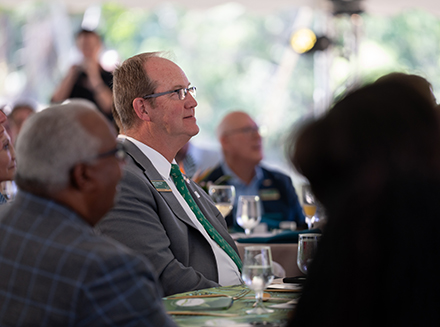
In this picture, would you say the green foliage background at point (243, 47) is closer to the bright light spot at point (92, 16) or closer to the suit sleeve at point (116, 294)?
the bright light spot at point (92, 16)

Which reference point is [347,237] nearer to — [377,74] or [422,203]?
[422,203]

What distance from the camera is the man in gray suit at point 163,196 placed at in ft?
6.68

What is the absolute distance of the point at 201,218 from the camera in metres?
2.38

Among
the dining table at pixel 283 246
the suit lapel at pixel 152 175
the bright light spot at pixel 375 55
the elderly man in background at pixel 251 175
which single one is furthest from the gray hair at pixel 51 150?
the bright light spot at pixel 375 55

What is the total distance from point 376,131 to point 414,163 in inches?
3.3

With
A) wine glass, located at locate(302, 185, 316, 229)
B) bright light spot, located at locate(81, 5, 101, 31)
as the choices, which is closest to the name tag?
wine glass, located at locate(302, 185, 316, 229)

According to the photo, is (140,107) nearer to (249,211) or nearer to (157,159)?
(157,159)

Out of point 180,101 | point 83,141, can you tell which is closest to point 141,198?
point 180,101

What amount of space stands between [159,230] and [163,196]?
0.20m

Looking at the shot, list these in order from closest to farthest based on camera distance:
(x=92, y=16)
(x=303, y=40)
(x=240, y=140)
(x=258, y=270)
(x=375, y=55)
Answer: (x=258, y=270) < (x=240, y=140) < (x=303, y=40) < (x=92, y=16) < (x=375, y=55)

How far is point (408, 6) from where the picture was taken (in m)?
6.57

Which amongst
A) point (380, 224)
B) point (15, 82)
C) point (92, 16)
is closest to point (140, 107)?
point (380, 224)

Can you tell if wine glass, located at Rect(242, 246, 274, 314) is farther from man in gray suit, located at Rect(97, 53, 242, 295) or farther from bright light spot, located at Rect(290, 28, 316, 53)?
bright light spot, located at Rect(290, 28, 316, 53)

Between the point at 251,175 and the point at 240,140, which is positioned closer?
the point at 251,175
